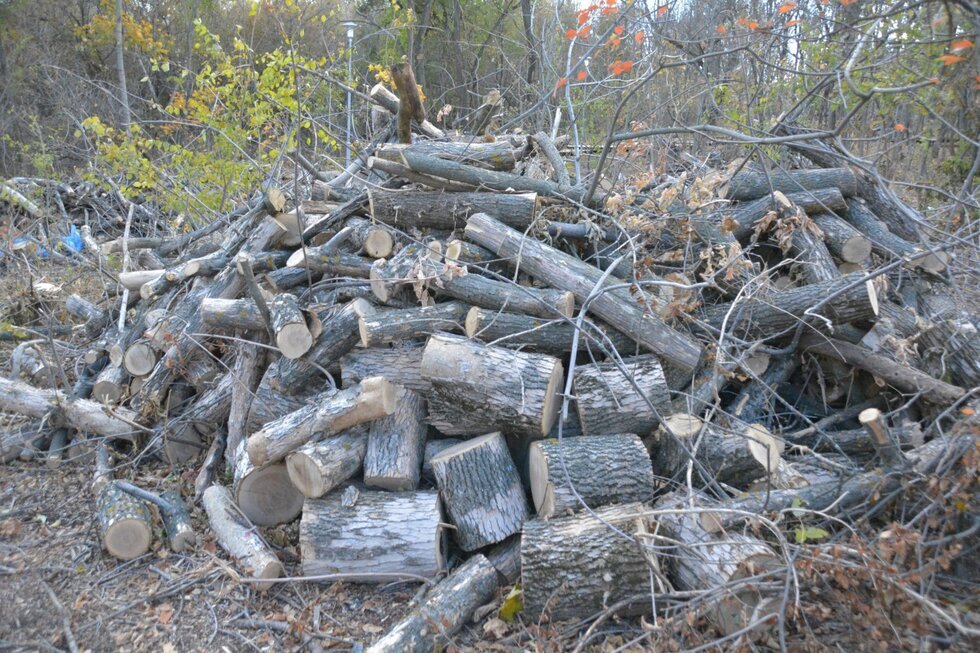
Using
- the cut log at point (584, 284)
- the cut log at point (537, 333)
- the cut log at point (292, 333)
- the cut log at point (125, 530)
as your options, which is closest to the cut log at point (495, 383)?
the cut log at point (537, 333)

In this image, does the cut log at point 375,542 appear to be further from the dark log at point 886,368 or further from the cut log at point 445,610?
the dark log at point 886,368

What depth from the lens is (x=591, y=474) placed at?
11.2 feet

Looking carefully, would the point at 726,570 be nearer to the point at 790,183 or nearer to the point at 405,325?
the point at 405,325

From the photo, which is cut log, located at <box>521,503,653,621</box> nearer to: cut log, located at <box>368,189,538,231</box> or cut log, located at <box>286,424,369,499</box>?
cut log, located at <box>286,424,369,499</box>

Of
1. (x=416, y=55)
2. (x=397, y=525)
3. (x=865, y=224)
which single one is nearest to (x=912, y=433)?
(x=865, y=224)

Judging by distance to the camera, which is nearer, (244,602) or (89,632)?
(89,632)

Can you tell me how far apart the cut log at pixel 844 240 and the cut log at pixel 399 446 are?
2.86 meters

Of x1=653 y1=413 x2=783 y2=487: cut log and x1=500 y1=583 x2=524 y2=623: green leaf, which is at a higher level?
x1=653 y1=413 x2=783 y2=487: cut log

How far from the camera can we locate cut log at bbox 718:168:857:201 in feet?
16.3

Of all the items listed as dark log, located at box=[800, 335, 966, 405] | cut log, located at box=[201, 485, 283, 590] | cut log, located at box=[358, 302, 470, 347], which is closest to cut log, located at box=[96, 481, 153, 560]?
cut log, located at box=[201, 485, 283, 590]

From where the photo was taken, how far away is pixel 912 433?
3.66 meters

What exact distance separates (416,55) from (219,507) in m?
12.0

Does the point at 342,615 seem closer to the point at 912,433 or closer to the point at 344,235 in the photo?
the point at 344,235

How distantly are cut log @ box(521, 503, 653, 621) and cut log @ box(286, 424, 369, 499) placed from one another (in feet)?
3.51
